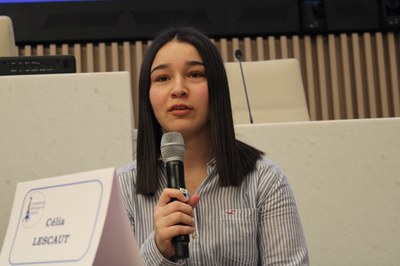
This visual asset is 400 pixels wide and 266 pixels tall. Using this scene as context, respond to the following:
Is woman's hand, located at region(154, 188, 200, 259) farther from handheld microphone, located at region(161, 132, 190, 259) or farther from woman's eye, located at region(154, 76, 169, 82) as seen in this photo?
woman's eye, located at region(154, 76, 169, 82)

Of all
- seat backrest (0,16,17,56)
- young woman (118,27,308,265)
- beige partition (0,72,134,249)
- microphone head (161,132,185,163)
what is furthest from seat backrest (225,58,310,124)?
microphone head (161,132,185,163)

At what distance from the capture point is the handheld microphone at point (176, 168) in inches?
42.0

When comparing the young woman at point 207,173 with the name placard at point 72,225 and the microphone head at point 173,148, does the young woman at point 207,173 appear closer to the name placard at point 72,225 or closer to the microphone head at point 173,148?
the microphone head at point 173,148

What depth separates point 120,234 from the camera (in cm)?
97

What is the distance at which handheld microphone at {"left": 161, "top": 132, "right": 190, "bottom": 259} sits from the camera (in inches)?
42.0

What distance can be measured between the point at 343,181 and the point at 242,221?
0.71 meters

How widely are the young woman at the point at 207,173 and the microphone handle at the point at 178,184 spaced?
305 mm

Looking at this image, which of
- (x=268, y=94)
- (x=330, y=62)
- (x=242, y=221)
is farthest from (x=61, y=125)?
(x=330, y=62)

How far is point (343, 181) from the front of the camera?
2.03 meters

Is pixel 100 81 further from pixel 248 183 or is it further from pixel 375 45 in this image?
pixel 375 45

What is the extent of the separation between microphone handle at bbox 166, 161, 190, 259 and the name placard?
0.07m

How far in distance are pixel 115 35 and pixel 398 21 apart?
1919 millimetres

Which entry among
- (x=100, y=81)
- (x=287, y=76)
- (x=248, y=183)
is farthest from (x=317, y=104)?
(x=248, y=183)

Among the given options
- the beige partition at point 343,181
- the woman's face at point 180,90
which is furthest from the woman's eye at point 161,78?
the beige partition at point 343,181
